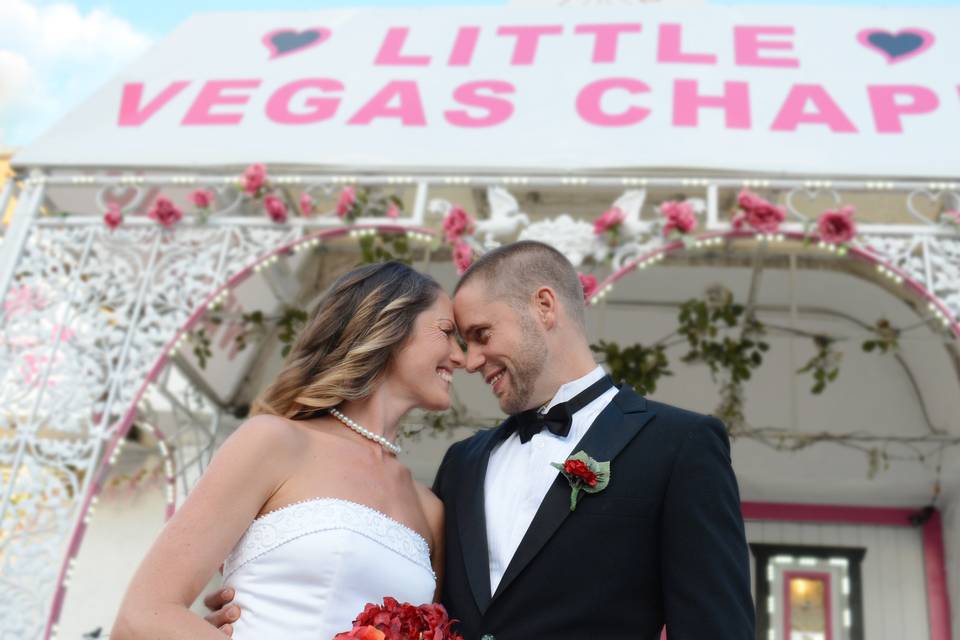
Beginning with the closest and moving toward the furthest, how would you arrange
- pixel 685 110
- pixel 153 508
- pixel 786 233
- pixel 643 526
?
pixel 643 526, pixel 786 233, pixel 685 110, pixel 153 508

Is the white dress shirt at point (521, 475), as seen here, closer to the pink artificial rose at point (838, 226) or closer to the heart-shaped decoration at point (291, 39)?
the pink artificial rose at point (838, 226)

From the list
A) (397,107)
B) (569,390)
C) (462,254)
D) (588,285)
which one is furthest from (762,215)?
(569,390)

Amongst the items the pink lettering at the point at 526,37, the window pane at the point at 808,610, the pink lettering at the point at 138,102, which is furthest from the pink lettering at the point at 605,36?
the window pane at the point at 808,610

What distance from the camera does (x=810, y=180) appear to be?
15.6 ft

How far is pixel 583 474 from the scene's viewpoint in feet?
7.19

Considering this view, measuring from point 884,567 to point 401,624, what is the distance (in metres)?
5.33

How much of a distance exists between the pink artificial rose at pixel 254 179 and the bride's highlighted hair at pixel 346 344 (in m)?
2.48

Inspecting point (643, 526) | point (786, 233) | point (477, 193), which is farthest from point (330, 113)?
point (643, 526)

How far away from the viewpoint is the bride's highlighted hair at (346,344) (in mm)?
2566

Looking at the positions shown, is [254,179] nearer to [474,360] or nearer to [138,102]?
[138,102]

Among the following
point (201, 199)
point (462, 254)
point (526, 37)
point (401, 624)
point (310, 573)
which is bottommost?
point (401, 624)

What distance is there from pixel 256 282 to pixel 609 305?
2400mm

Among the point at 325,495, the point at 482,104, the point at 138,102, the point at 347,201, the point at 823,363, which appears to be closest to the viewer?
the point at 325,495

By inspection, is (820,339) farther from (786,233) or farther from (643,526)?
(643,526)
